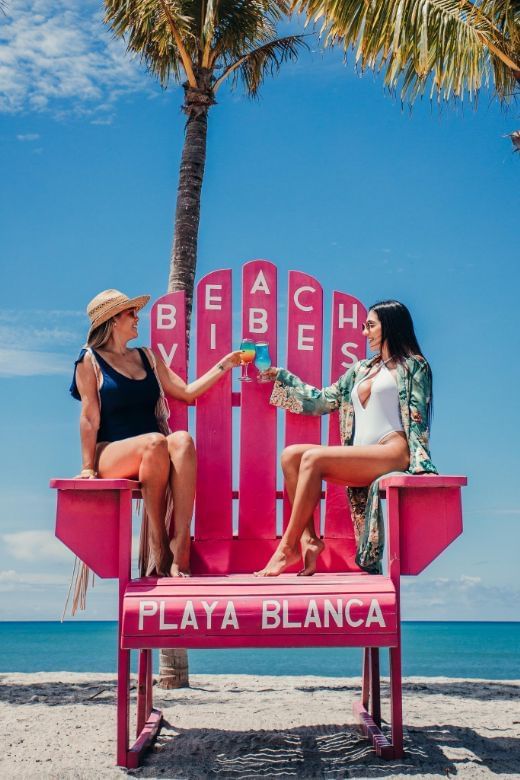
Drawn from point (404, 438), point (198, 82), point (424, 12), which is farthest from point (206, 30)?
point (404, 438)

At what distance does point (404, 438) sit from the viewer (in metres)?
4.20

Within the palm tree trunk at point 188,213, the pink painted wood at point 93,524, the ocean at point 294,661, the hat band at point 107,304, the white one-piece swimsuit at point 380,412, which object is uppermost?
the palm tree trunk at point 188,213

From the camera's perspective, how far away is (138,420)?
169 inches

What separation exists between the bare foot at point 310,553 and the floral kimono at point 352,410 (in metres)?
0.20

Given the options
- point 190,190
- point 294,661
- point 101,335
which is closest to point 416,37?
point 190,190

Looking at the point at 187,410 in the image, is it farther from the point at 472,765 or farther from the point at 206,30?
the point at 206,30

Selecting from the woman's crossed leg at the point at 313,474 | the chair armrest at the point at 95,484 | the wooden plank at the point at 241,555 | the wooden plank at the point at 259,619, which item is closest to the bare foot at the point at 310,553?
the woman's crossed leg at the point at 313,474

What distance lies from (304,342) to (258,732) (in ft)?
7.40

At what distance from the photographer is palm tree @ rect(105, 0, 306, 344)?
8.00 m

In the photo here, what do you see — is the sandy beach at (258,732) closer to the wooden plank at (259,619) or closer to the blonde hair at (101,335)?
the wooden plank at (259,619)

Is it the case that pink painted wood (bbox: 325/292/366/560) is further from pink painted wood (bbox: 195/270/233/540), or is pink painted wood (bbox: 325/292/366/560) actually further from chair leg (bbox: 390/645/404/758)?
chair leg (bbox: 390/645/404/758)

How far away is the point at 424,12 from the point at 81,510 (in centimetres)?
550

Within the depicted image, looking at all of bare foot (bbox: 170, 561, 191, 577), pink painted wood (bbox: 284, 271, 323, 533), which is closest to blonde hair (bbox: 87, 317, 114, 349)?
pink painted wood (bbox: 284, 271, 323, 533)

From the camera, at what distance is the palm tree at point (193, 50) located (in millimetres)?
7988
